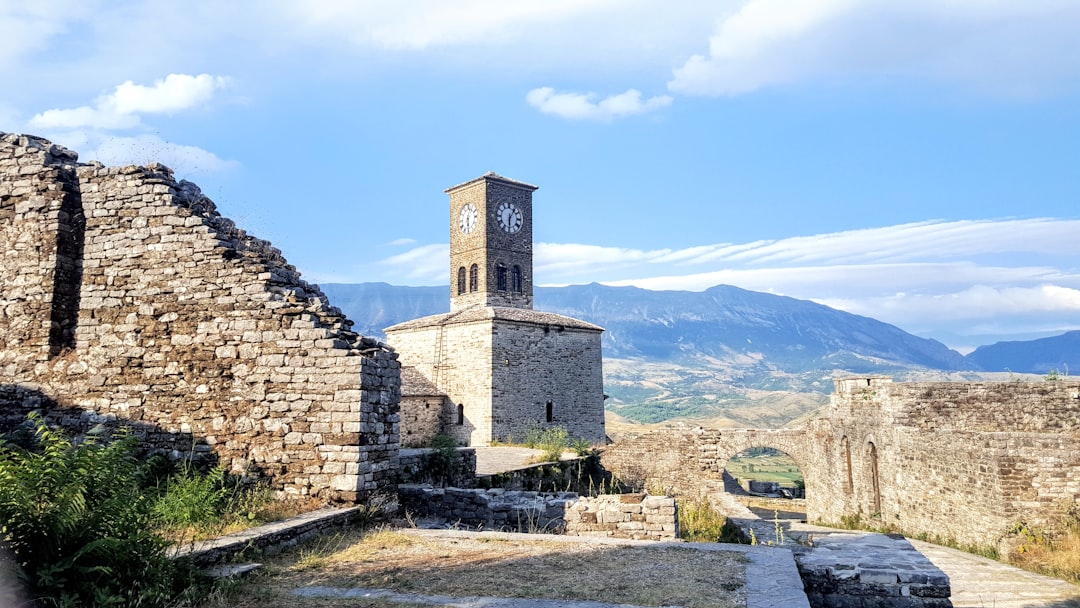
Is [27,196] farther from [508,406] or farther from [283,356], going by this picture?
[508,406]

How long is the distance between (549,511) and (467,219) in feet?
110

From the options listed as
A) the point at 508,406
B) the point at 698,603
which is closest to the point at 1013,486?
Result: the point at 698,603

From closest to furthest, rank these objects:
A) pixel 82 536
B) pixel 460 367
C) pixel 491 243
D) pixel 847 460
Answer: pixel 82 536 < pixel 847 460 < pixel 460 367 < pixel 491 243

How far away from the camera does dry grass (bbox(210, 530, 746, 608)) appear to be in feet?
18.0

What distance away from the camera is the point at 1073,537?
12.5 metres

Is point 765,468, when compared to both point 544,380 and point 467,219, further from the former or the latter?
point 544,380

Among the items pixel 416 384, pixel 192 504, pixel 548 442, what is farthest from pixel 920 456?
pixel 416 384

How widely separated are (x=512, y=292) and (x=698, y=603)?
3697 centimetres

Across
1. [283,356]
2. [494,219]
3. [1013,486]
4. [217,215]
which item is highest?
[494,219]

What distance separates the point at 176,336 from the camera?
956 centimetres

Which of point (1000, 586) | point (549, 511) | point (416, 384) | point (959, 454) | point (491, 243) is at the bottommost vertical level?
point (1000, 586)

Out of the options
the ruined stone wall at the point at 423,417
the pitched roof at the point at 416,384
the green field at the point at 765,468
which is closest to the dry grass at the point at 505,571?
the ruined stone wall at the point at 423,417

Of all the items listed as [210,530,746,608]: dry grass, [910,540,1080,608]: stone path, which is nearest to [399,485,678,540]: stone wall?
[210,530,746,608]: dry grass

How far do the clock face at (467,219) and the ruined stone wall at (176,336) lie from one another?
30914 millimetres
